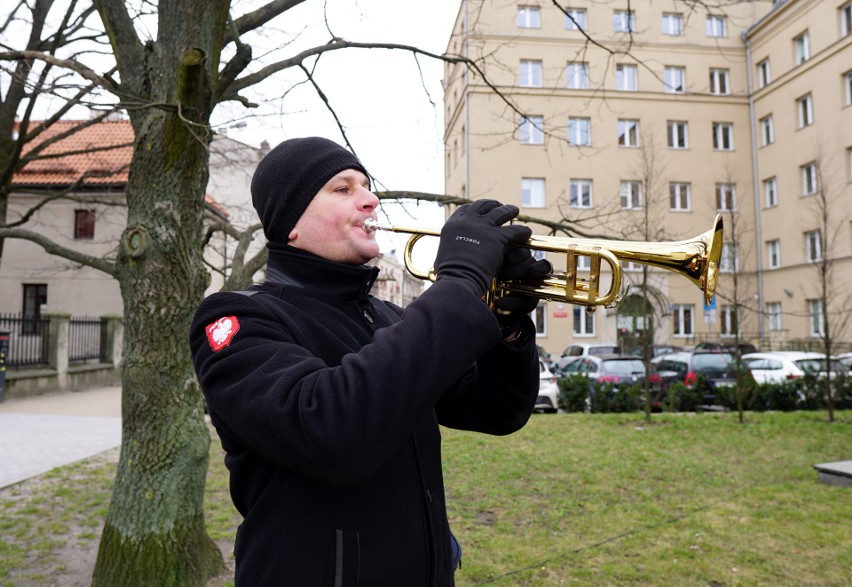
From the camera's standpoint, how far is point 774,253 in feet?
99.6

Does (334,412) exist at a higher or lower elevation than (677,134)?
lower

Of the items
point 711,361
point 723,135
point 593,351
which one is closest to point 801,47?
point 723,135

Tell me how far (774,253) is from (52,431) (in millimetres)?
30320

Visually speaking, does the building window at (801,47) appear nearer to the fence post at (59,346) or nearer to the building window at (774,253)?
the building window at (774,253)

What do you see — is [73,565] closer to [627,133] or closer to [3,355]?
[3,355]

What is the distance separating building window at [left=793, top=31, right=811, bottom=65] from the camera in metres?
28.5

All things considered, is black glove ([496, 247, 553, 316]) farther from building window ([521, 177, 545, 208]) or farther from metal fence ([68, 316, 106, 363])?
building window ([521, 177, 545, 208])

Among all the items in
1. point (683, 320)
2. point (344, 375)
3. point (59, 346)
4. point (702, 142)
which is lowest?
point (59, 346)

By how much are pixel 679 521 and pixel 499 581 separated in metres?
2.07

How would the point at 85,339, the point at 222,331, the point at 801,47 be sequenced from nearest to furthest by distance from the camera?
the point at 222,331, the point at 85,339, the point at 801,47

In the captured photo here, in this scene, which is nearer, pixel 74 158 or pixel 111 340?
pixel 111 340

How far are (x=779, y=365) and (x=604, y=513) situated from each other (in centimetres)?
1130

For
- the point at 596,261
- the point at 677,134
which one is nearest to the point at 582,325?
the point at 677,134

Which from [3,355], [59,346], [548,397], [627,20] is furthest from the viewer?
[59,346]
